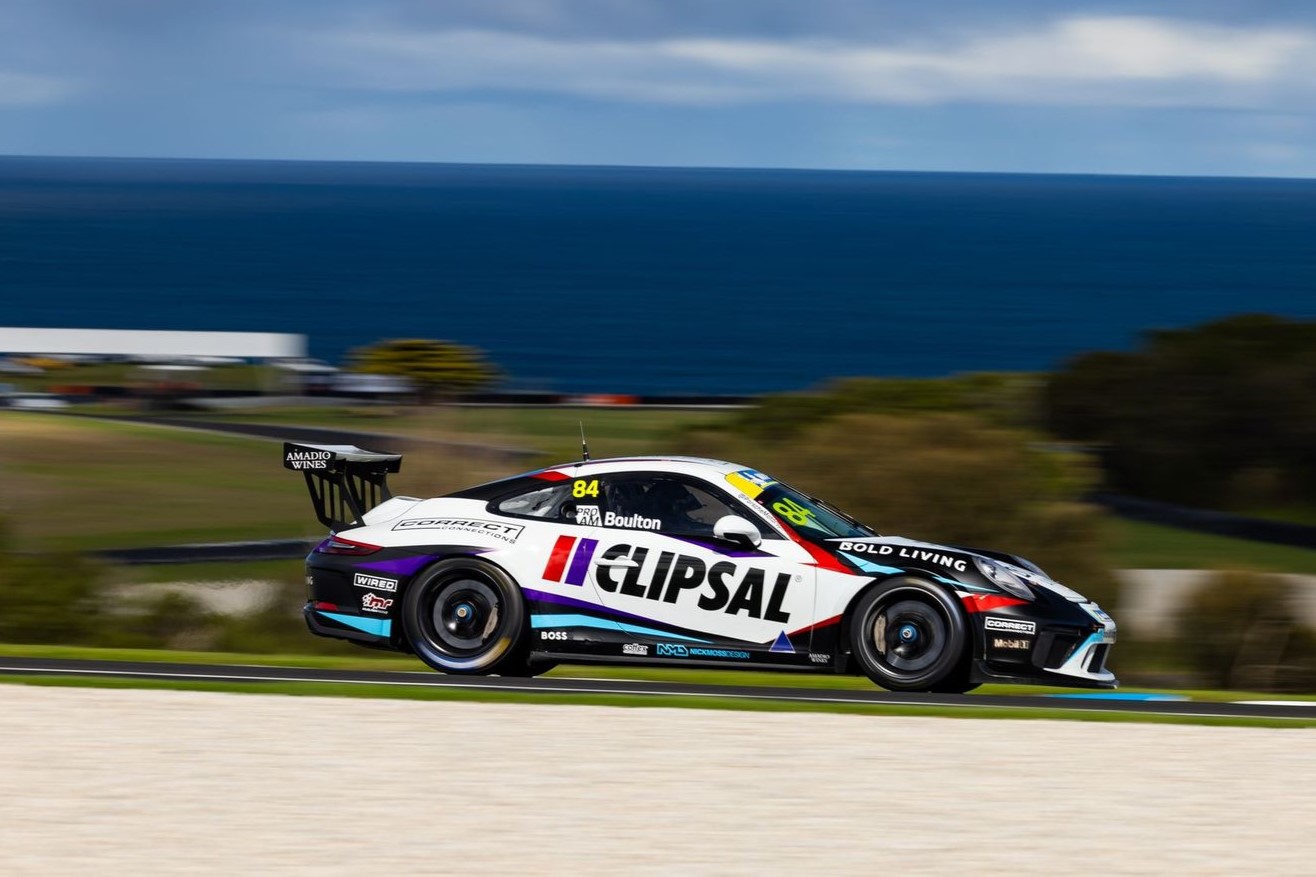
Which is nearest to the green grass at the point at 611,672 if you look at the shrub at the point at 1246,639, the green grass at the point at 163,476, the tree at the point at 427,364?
the shrub at the point at 1246,639

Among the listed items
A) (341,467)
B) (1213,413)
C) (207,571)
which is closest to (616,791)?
(341,467)

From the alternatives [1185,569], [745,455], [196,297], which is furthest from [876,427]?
[196,297]

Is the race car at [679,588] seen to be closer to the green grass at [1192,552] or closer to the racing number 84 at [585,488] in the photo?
the racing number 84 at [585,488]

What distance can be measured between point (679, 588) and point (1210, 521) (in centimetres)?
2445

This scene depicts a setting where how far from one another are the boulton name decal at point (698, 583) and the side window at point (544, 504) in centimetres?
42

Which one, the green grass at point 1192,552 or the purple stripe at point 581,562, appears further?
the green grass at point 1192,552

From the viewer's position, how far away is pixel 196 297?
129 m

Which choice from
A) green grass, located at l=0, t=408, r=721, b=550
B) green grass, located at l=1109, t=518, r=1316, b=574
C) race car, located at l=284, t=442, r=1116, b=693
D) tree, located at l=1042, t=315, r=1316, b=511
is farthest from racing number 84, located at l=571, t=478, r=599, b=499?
tree, located at l=1042, t=315, r=1316, b=511

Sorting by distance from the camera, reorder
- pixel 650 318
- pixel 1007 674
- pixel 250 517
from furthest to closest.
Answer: pixel 650 318 < pixel 250 517 < pixel 1007 674

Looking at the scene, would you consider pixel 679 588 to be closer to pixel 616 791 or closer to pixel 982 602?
pixel 982 602

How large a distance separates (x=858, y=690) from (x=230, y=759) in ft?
12.4

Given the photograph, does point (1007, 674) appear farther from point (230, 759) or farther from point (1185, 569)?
point (1185, 569)

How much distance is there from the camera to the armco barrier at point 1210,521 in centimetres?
3042

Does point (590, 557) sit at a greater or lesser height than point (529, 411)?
lesser
